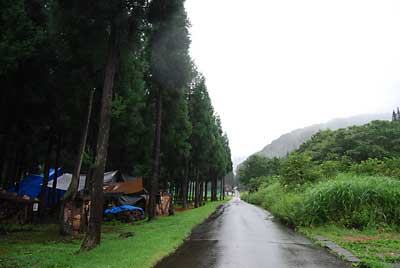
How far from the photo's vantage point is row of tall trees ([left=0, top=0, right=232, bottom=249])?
10070 mm

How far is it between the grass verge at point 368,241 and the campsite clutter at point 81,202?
351 inches

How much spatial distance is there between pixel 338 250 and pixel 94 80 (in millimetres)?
11104

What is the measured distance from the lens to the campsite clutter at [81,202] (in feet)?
40.5

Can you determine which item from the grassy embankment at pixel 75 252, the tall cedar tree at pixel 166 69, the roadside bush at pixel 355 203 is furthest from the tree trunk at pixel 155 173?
the roadside bush at pixel 355 203

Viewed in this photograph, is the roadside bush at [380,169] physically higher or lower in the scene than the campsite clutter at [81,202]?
higher

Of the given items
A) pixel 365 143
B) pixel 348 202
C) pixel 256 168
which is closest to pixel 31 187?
pixel 348 202

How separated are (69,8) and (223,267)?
30.9ft

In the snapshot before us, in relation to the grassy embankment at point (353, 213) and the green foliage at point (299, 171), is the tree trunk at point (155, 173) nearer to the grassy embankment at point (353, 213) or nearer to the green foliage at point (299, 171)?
the grassy embankment at point (353, 213)

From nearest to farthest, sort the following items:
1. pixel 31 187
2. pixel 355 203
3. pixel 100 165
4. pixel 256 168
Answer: pixel 100 165 < pixel 355 203 < pixel 31 187 < pixel 256 168

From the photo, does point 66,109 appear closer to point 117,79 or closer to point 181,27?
point 117,79

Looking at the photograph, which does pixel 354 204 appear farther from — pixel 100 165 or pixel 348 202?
pixel 100 165

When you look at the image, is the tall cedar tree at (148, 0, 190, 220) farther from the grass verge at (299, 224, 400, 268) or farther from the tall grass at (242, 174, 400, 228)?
the grass verge at (299, 224, 400, 268)

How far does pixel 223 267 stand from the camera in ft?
22.2

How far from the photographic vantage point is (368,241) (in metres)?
9.80
